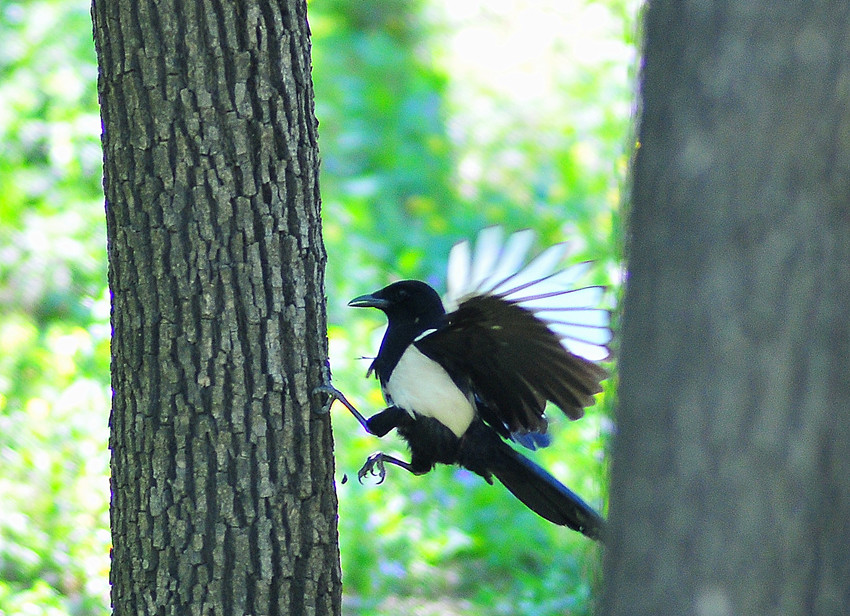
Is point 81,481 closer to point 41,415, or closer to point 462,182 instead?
point 41,415

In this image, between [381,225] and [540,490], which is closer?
[540,490]

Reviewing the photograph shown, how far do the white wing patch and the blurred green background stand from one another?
20cm

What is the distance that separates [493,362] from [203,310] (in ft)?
3.40

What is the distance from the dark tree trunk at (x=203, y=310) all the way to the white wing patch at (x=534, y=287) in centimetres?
67

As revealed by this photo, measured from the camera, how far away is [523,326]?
2.66 m

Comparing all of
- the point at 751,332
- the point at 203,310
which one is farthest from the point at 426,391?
the point at 751,332

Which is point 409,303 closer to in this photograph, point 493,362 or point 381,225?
point 493,362

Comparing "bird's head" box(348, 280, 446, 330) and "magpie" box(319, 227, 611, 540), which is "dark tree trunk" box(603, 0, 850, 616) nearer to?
"magpie" box(319, 227, 611, 540)

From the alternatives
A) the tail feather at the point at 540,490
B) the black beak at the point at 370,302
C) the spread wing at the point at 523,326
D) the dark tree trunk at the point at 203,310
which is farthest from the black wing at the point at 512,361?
the dark tree trunk at the point at 203,310

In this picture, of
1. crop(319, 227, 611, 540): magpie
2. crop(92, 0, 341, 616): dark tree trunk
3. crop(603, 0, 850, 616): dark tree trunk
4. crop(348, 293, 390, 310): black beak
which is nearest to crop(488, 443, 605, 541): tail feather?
crop(319, 227, 611, 540): magpie

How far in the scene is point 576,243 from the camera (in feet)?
8.15

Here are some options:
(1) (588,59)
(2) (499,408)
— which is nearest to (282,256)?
(2) (499,408)

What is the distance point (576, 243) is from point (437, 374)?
0.60 meters

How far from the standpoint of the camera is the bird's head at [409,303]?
2934 mm
